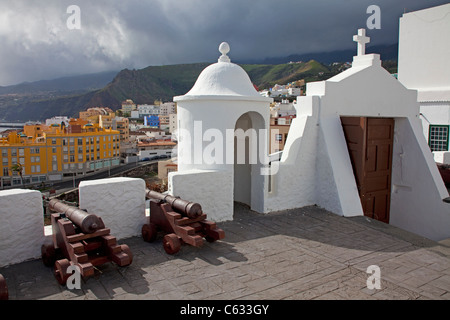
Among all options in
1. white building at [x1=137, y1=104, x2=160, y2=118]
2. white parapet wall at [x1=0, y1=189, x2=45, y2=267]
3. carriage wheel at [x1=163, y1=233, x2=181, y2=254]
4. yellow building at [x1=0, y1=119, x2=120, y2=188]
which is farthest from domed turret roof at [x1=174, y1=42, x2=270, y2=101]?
white building at [x1=137, y1=104, x2=160, y2=118]

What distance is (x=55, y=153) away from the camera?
61562 millimetres

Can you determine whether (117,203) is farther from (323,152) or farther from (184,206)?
(323,152)

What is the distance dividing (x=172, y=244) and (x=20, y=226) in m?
2.05

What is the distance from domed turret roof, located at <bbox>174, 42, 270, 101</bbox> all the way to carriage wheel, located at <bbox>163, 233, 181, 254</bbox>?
2.89 metres

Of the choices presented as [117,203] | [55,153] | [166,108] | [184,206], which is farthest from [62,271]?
[166,108]

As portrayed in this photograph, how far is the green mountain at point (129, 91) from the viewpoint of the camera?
527 ft

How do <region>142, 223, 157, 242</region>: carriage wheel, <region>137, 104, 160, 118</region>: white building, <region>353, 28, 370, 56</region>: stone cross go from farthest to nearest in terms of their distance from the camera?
<region>137, 104, 160, 118</region>: white building
<region>353, 28, 370, 56</region>: stone cross
<region>142, 223, 157, 242</region>: carriage wheel

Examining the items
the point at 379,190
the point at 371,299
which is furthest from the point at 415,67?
the point at 371,299

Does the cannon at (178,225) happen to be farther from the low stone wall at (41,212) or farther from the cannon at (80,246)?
the cannon at (80,246)

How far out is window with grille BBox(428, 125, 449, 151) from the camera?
1498 cm

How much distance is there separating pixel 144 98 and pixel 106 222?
567 feet

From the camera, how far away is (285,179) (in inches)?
305

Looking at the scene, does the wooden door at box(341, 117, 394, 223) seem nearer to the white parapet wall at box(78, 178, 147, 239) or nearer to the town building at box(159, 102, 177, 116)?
the white parapet wall at box(78, 178, 147, 239)
